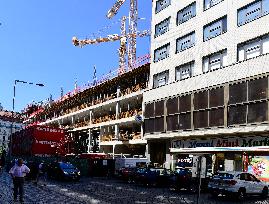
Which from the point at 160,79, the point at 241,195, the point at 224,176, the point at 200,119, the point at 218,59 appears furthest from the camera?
the point at 160,79

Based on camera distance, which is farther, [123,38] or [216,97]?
[123,38]

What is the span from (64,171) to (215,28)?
17644 mm

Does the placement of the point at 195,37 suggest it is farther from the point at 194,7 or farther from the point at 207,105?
the point at 207,105

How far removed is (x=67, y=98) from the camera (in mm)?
71250

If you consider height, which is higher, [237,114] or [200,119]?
[237,114]

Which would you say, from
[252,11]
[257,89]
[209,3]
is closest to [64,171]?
[257,89]

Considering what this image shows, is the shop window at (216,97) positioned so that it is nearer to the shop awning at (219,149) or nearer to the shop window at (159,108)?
the shop awning at (219,149)

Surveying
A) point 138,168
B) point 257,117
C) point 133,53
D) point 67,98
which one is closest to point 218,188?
point 257,117

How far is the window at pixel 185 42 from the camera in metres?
37.5

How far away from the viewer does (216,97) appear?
31562 mm

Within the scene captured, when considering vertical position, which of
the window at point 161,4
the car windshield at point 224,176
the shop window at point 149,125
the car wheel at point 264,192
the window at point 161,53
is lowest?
the car wheel at point 264,192

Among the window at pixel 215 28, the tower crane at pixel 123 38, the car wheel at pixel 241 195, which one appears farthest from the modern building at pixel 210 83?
the tower crane at pixel 123 38

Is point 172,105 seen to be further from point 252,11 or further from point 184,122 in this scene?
point 252,11

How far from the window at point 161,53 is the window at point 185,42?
1.98 m
